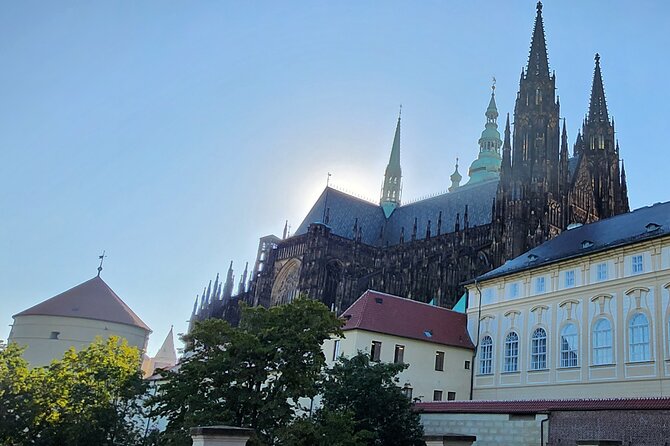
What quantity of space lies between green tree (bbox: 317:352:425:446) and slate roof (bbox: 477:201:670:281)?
38.8 feet

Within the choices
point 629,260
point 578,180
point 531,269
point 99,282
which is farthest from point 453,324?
point 99,282

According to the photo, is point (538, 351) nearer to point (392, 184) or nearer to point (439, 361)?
point (439, 361)

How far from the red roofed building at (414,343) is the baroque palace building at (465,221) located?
41.0 ft

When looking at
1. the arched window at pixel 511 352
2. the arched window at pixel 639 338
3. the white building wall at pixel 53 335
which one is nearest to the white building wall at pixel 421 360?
the arched window at pixel 511 352

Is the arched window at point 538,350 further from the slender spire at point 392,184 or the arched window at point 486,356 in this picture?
the slender spire at point 392,184

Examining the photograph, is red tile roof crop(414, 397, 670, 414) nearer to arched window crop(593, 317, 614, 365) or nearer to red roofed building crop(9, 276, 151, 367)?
arched window crop(593, 317, 614, 365)

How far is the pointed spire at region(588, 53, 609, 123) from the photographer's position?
201ft

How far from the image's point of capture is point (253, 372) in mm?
20922

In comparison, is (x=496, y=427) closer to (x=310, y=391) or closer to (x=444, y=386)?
(x=310, y=391)

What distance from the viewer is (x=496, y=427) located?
69.1 ft

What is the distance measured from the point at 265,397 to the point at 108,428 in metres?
11.2

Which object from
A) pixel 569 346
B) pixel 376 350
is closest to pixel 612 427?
pixel 569 346

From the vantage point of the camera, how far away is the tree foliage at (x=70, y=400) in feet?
89.2

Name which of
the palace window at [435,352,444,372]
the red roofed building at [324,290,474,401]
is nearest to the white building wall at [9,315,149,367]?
the red roofed building at [324,290,474,401]
